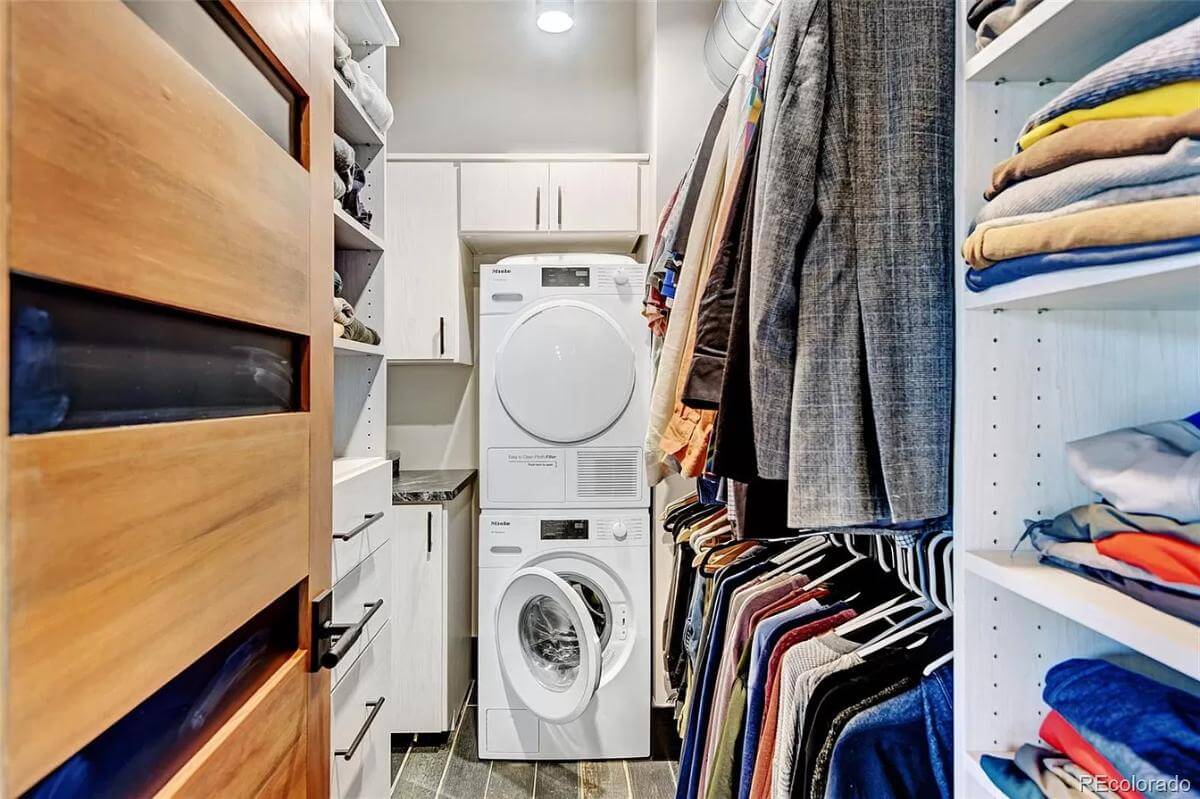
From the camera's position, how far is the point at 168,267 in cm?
56

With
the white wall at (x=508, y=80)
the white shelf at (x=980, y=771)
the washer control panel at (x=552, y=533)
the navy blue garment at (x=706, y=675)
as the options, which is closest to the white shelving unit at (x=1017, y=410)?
the white shelf at (x=980, y=771)

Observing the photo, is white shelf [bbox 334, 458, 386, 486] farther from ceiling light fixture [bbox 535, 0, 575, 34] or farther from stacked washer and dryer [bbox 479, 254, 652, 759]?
ceiling light fixture [bbox 535, 0, 575, 34]

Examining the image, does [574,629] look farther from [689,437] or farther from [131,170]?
[131,170]

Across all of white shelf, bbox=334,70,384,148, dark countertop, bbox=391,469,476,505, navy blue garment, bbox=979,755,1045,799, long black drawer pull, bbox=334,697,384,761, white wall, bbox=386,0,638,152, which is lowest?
long black drawer pull, bbox=334,697,384,761

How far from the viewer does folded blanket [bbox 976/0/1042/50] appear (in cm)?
Answer: 64

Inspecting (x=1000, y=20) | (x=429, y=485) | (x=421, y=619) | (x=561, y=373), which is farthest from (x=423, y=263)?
(x=1000, y=20)

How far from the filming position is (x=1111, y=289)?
0.58 m

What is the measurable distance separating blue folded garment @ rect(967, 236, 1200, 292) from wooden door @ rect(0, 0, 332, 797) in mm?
800

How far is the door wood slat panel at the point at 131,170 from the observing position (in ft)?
1.36

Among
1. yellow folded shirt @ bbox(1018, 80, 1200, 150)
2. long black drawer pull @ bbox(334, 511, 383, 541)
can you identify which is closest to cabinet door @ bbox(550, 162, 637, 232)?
long black drawer pull @ bbox(334, 511, 383, 541)

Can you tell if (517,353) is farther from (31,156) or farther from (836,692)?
(31,156)

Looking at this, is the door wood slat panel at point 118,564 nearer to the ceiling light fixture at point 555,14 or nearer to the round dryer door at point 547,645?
the round dryer door at point 547,645

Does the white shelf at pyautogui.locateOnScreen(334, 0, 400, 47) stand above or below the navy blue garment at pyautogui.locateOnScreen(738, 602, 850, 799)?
above

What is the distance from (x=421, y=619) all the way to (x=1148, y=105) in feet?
7.54
